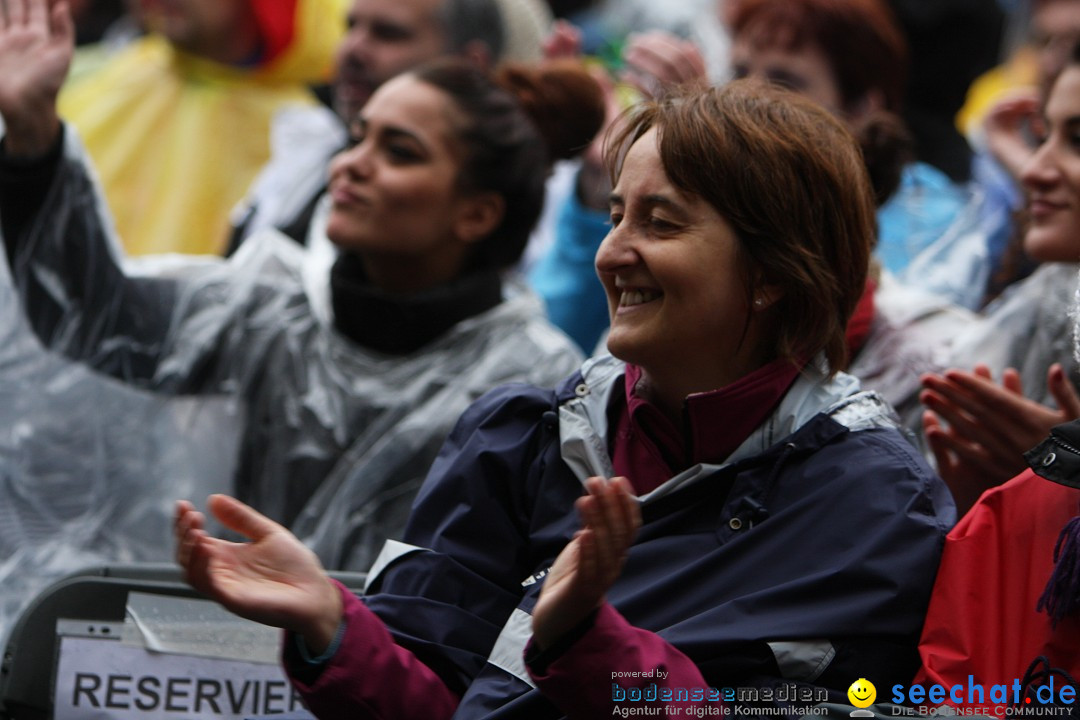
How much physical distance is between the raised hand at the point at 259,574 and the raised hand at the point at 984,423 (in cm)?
119

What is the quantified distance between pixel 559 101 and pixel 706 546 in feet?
6.79

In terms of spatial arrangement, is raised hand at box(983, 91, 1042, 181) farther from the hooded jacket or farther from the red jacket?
the red jacket

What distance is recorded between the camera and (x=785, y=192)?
238cm

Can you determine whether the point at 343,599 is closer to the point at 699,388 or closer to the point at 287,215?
the point at 699,388

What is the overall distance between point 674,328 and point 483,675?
1.96 feet

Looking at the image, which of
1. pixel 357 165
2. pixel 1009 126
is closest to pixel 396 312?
pixel 357 165

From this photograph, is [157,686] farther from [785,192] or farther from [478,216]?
[478,216]

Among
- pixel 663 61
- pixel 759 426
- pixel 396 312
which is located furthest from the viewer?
pixel 663 61

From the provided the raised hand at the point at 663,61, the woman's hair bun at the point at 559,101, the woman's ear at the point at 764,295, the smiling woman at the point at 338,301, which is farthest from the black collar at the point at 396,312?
the woman's ear at the point at 764,295

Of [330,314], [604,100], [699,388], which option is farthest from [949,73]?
[699,388]

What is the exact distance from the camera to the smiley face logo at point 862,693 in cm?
213

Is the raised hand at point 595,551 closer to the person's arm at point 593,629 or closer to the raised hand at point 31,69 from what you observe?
the person's arm at point 593,629

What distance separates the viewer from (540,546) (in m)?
2.43

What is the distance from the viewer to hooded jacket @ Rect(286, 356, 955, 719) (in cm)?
218
